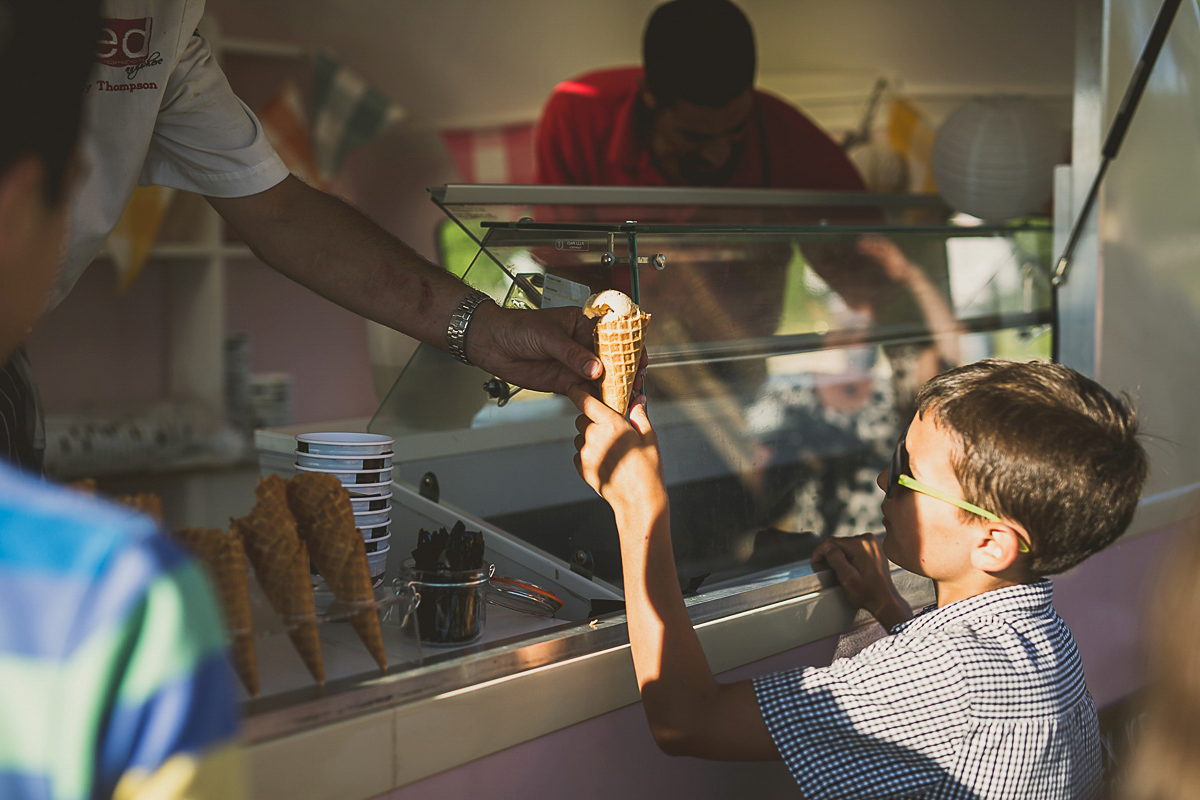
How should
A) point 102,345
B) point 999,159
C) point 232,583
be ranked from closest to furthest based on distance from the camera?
1. point 232,583
2. point 999,159
3. point 102,345

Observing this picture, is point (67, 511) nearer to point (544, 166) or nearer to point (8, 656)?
point (8, 656)

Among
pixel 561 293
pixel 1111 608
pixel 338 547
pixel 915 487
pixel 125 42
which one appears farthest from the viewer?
pixel 1111 608

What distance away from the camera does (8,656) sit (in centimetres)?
45

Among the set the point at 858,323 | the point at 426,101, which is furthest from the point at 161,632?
the point at 426,101

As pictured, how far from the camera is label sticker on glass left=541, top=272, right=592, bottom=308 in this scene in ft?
4.89

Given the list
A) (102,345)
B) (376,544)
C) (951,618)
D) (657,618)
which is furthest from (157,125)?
(102,345)

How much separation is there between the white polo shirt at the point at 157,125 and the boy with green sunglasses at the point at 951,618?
2.33ft

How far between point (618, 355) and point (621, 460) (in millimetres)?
146

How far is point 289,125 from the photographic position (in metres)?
4.52

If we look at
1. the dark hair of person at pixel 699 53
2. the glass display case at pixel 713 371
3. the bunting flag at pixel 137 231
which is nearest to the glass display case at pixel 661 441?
the glass display case at pixel 713 371

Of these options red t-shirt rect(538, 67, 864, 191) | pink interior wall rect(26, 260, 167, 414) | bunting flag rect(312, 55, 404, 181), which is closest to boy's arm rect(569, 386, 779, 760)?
red t-shirt rect(538, 67, 864, 191)

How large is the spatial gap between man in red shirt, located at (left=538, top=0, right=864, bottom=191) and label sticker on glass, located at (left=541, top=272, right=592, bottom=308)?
1643 mm

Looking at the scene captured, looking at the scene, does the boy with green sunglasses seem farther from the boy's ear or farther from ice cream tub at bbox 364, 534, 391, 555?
ice cream tub at bbox 364, 534, 391, 555

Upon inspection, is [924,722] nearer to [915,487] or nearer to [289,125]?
[915,487]
